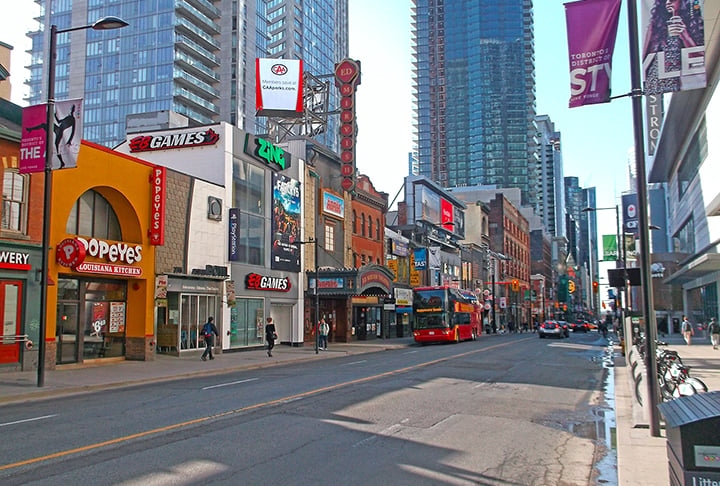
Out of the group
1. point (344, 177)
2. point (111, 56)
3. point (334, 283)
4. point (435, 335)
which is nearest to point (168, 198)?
point (334, 283)

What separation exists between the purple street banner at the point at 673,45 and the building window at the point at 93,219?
1980 cm

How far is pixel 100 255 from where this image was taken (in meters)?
22.8

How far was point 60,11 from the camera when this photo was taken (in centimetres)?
10625

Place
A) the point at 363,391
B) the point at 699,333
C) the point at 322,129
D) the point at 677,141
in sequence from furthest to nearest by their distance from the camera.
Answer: the point at 699,333 < the point at 677,141 < the point at 322,129 < the point at 363,391

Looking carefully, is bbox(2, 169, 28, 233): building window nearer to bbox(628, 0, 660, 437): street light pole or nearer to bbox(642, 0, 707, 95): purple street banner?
bbox(628, 0, 660, 437): street light pole

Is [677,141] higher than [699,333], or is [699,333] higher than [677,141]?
[677,141]

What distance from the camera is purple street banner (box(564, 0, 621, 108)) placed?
31.3 feet

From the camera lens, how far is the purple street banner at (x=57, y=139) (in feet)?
56.4

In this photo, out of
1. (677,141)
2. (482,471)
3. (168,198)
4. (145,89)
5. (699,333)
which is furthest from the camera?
(145,89)

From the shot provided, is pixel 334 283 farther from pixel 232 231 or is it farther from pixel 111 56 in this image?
pixel 111 56

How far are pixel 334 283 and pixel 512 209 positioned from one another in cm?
7882

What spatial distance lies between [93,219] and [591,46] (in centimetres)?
2009

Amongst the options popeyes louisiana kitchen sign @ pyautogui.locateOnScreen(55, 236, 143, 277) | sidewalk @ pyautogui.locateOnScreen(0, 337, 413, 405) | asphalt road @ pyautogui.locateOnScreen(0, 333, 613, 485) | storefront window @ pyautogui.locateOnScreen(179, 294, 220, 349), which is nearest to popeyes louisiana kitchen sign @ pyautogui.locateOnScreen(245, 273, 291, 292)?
storefront window @ pyautogui.locateOnScreen(179, 294, 220, 349)

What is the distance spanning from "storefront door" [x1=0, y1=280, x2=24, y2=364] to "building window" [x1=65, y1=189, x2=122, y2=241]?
354cm
